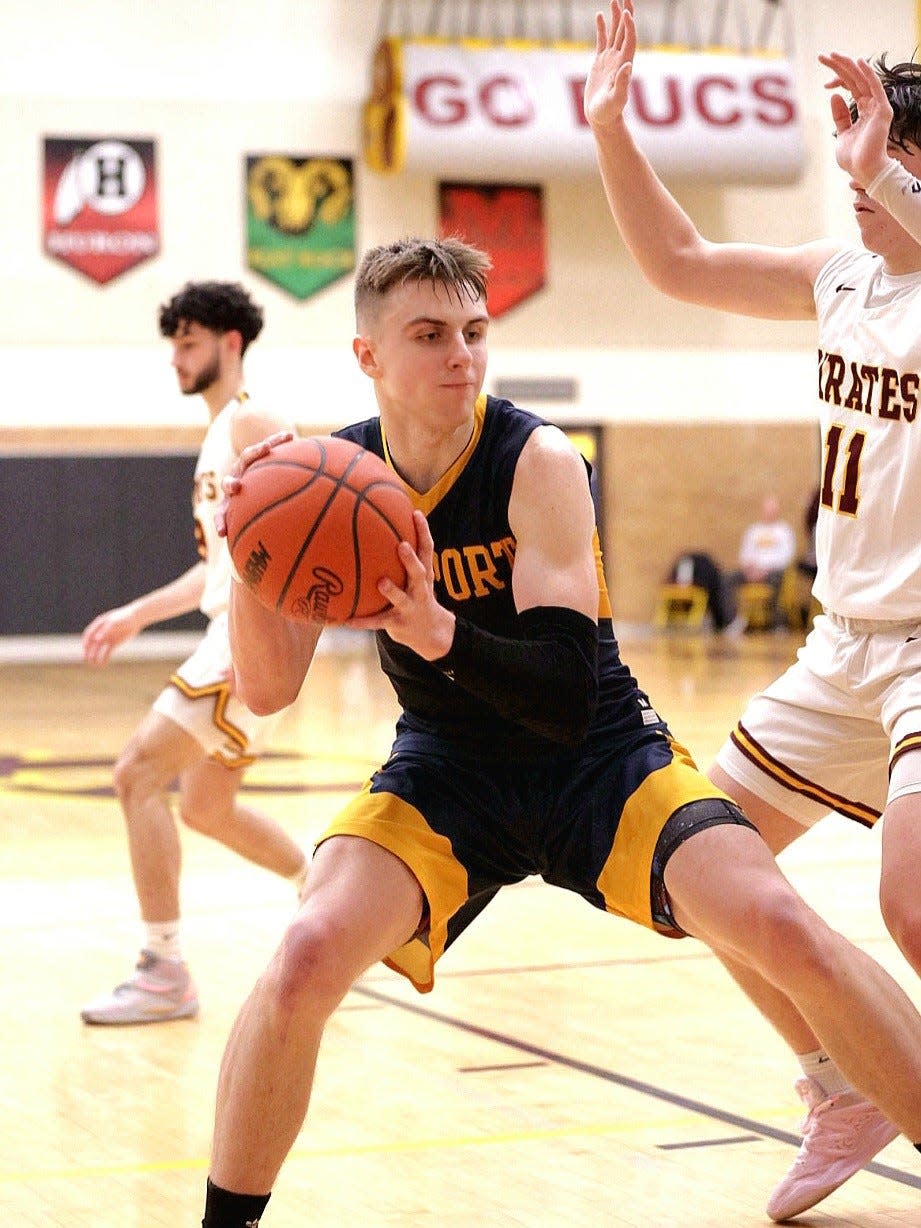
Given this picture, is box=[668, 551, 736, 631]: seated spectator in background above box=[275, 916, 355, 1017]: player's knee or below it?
below

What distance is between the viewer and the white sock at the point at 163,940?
537cm

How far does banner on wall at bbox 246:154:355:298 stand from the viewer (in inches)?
808

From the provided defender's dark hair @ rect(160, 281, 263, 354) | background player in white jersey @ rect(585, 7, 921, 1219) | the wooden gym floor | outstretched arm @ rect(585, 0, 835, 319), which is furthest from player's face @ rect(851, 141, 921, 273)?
defender's dark hair @ rect(160, 281, 263, 354)

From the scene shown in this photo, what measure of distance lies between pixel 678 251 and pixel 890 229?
48 centimetres

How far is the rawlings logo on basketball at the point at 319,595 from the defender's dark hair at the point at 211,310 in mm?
2965

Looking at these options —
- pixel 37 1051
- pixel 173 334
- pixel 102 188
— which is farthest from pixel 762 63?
pixel 37 1051

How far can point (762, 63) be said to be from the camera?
20750mm

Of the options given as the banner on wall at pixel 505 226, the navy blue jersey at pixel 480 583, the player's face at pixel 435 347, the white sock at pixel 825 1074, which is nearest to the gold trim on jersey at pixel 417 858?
the navy blue jersey at pixel 480 583

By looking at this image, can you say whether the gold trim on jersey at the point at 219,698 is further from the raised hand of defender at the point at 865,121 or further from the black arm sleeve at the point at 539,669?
the raised hand of defender at the point at 865,121

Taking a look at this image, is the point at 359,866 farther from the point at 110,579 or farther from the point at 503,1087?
the point at 110,579

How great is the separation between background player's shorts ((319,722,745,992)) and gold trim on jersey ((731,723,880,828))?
301 millimetres

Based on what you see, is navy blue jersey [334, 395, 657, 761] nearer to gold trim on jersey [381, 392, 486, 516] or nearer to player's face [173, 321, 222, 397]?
gold trim on jersey [381, 392, 486, 516]

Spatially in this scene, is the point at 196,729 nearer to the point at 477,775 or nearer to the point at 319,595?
the point at 477,775

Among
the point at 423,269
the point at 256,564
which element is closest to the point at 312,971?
the point at 256,564
